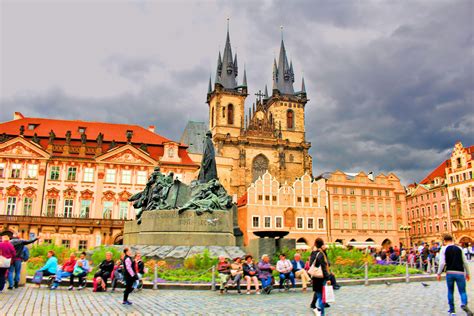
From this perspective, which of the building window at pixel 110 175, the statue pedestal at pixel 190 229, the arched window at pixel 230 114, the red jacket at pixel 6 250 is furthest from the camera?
the arched window at pixel 230 114

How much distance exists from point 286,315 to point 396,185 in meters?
61.2

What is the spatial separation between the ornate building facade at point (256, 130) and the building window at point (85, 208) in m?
23.6

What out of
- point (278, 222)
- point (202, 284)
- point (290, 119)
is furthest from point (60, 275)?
point (290, 119)

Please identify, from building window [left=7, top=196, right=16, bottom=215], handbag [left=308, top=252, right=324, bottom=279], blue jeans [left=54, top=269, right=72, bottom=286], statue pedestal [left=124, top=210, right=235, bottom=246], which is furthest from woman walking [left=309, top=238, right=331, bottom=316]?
building window [left=7, top=196, right=16, bottom=215]

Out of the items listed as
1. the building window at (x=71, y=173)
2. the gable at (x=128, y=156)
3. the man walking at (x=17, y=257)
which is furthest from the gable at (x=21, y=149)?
the man walking at (x=17, y=257)

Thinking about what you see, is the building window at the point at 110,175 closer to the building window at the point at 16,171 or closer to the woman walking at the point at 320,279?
the building window at the point at 16,171

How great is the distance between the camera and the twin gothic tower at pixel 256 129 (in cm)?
7038

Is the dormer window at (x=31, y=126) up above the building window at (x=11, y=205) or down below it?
above

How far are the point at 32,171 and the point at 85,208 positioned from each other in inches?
246

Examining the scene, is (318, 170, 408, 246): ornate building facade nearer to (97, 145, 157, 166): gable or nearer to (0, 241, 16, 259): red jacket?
(97, 145, 157, 166): gable

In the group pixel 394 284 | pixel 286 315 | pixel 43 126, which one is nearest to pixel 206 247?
pixel 394 284

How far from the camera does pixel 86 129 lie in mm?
47656

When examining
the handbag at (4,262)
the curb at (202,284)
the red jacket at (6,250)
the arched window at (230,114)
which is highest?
the arched window at (230,114)

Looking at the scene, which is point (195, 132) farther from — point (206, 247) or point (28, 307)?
point (28, 307)
